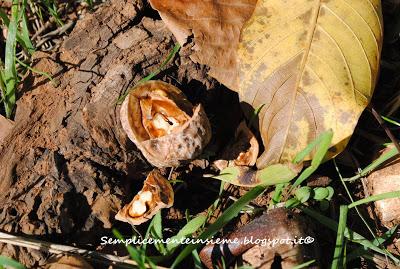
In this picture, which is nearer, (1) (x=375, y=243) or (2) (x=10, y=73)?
(1) (x=375, y=243)

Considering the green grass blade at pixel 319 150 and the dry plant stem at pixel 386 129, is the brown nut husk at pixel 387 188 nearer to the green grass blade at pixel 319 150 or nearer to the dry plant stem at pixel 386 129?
the dry plant stem at pixel 386 129

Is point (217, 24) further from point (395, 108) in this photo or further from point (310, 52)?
point (395, 108)

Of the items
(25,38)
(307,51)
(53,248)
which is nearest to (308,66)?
(307,51)

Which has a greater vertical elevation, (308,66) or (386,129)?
(308,66)

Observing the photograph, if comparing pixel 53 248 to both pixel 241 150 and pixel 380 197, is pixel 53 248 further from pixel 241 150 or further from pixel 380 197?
pixel 380 197

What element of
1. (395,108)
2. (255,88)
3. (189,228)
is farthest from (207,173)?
(395,108)


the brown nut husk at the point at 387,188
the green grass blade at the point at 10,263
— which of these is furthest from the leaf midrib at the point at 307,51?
the green grass blade at the point at 10,263

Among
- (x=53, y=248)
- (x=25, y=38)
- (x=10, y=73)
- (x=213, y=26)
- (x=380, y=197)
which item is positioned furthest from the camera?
(x=25, y=38)
